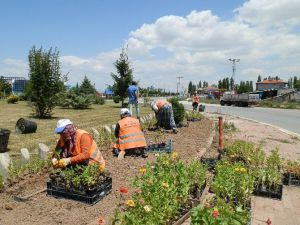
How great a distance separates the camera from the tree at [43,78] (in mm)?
18875

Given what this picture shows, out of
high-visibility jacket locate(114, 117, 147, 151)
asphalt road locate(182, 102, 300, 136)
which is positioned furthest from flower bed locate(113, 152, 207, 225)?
asphalt road locate(182, 102, 300, 136)

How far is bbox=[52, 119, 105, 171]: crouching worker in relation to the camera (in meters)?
5.75

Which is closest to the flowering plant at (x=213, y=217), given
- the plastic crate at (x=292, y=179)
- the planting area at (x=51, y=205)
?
the planting area at (x=51, y=205)

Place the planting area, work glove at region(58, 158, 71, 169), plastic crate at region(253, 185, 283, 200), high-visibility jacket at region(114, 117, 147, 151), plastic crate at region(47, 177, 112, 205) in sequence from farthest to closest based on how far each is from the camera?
high-visibility jacket at region(114, 117, 147, 151)
plastic crate at region(253, 185, 283, 200)
work glove at region(58, 158, 71, 169)
plastic crate at region(47, 177, 112, 205)
the planting area

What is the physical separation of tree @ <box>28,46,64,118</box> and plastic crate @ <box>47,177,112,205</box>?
14192mm

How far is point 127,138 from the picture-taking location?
8203 millimetres

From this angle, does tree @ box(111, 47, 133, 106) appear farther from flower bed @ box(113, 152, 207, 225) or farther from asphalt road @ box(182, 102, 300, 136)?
flower bed @ box(113, 152, 207, 225)

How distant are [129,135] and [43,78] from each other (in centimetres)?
1206

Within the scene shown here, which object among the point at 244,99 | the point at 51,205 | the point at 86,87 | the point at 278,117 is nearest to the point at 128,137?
the point at 51,205

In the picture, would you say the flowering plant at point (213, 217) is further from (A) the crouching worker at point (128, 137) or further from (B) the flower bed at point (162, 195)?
(A) the crouching worker at point (128, 137)

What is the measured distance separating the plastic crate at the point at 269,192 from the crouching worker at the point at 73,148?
2720mm

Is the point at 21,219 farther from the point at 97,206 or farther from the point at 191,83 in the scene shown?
the point at 191,83

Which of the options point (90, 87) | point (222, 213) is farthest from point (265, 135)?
point (90, 87)

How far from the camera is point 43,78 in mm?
18875
